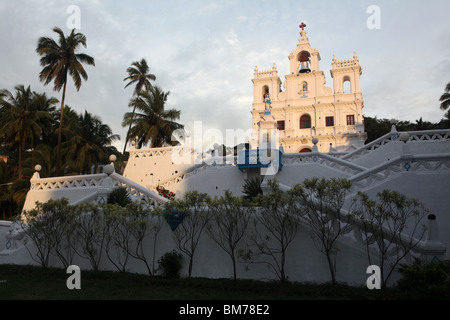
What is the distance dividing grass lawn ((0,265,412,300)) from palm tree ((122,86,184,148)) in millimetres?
23711

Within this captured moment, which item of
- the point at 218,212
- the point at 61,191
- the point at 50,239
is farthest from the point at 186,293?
the point at 61,191

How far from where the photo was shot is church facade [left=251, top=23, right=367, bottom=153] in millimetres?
36406

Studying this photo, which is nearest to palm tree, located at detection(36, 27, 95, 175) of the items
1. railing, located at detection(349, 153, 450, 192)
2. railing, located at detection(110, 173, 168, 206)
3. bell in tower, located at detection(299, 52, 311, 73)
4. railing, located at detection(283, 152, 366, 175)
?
railing, located at detection(110, 173, 168, 206)

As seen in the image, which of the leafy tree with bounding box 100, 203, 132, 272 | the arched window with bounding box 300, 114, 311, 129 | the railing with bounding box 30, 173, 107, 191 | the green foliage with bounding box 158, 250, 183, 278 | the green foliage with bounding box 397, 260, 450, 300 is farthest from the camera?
the arched window with bounding box 300, 114, 311, 129

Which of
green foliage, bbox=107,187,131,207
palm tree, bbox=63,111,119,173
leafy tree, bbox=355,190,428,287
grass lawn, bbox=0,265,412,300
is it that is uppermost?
palm tree, bbox=63,111,119,173

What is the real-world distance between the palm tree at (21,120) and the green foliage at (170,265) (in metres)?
23.6

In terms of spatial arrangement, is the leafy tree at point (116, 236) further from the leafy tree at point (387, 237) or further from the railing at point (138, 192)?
the leafy tree at point (387, 237)

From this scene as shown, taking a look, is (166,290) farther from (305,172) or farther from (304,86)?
(304,86)

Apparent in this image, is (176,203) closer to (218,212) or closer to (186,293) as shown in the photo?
(218,212)

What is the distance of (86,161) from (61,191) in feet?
50.1

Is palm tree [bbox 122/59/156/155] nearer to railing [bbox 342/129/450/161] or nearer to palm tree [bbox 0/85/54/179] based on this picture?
palm tree [bbox 0/85/54/179]

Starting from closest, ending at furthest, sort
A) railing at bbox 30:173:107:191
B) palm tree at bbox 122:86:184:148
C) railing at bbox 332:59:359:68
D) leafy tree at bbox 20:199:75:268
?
leafy tree at bbox 20:199:75:268
railing at bbox 30:173:107:191
palm tree at bbox 122:86:184:148
railing at bbox 332:59:359:68

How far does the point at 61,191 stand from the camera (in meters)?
15.0
